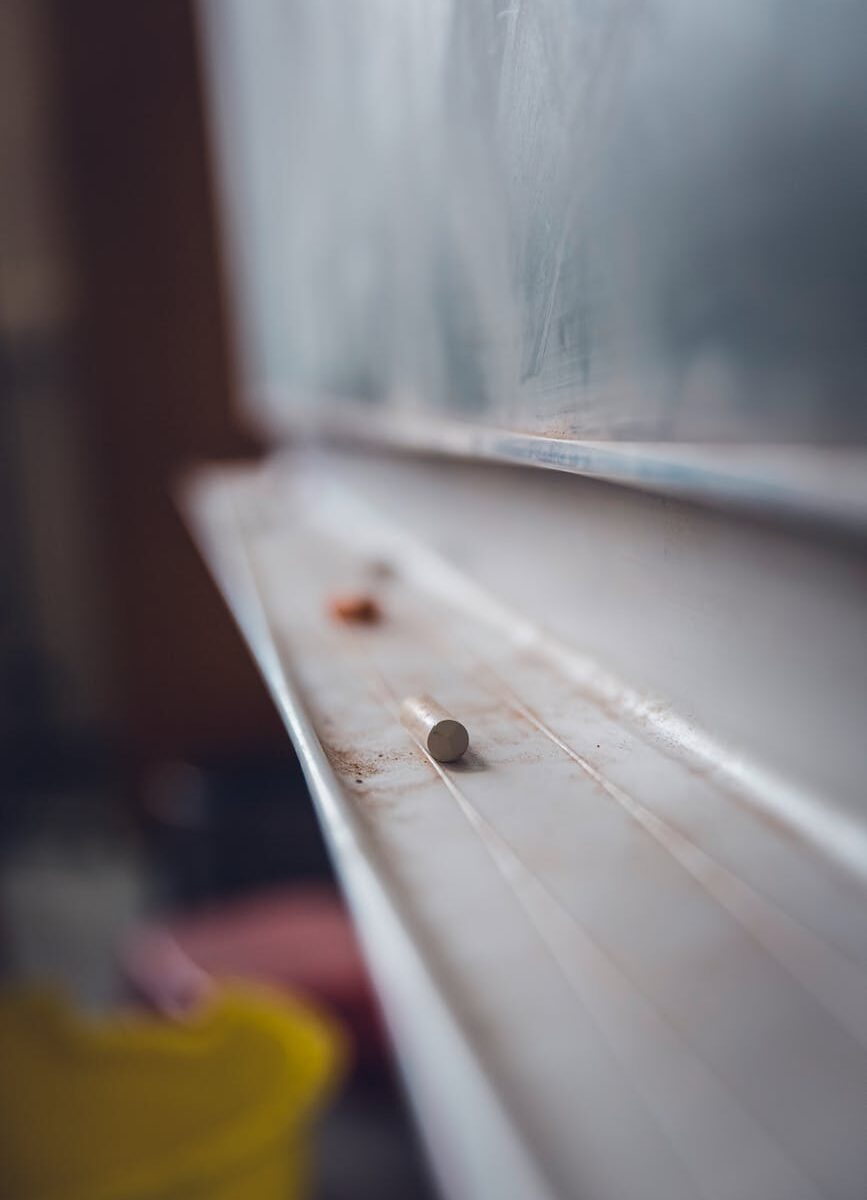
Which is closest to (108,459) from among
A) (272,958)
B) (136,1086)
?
(272,958)

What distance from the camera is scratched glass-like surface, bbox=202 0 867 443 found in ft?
1.06

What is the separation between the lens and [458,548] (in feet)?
2.99

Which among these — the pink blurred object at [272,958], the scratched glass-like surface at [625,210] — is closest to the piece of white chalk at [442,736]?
the scratched glass-like surface at [625,210]

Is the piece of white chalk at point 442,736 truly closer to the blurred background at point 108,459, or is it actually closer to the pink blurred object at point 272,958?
the pink blurred object at point 272,958

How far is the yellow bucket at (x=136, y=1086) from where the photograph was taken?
119 cm

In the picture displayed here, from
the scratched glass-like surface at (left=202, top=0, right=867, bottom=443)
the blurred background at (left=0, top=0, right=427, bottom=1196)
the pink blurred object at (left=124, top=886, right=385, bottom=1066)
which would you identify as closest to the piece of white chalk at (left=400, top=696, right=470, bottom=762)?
the scratched glass-like surface at (left=202, top=0, right=867, bottom=443)

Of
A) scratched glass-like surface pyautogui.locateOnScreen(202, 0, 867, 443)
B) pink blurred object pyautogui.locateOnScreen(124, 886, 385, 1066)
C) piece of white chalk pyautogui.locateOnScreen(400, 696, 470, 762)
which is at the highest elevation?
scratched glass-like surface pyautogui.locateOnScreen(202, 0, 867, 443)

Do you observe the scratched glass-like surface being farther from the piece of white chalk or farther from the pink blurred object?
the pink blurred object

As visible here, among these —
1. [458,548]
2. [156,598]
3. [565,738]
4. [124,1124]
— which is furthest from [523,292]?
[156,598]

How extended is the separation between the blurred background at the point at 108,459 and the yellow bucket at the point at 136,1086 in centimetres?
125

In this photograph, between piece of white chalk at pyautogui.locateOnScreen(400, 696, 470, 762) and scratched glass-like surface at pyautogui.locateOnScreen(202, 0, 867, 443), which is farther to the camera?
piece of white chalk at pyautogui.locateOnScreen(400, 696, 470, 762)

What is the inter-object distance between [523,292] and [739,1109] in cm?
42

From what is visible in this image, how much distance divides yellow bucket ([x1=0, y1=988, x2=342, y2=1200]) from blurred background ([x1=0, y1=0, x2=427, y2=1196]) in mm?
1247

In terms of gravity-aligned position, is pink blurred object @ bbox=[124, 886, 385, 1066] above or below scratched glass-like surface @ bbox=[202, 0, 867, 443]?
below
